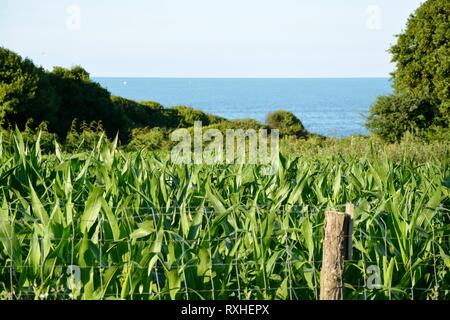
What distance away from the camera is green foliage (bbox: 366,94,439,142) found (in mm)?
14461

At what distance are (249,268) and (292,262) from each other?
275mm

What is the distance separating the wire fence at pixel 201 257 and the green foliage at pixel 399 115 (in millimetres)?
10427

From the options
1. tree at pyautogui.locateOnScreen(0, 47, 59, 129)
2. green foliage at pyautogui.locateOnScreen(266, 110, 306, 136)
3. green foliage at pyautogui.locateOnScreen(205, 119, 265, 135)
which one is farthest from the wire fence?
green foliage at pyautogui.locateOnScreen(266, 110, 306, 136)

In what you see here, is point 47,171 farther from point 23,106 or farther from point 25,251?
point 23,106

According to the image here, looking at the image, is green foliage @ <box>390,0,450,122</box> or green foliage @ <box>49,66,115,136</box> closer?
green foliage @ <box>390,0,450,122</box>

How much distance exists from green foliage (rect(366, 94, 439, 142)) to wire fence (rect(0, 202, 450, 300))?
34.2 ft

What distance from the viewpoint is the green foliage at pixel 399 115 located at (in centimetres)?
1446

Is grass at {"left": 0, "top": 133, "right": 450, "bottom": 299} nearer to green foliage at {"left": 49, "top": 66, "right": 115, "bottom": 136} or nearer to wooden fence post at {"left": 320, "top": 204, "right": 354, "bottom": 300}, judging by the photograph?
wooden fence post at {"left": 320, "top": 204, "right": 354, "bottom": 300}

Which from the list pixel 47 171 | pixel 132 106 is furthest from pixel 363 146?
pixel 132 106

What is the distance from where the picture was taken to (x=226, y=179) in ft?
17.4

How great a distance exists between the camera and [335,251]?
3.56 m

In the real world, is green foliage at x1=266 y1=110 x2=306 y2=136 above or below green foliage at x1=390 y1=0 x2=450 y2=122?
below

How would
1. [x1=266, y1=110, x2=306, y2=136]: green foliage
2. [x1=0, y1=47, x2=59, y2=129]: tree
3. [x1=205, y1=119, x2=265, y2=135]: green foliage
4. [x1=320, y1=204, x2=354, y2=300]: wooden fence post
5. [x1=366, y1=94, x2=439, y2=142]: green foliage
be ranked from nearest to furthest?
[x1=320, y1=204, x2=354, y2=300]: wooden fence post
[x1=366, y1=94, x2=439, y2=142]: green foliage
[x1=0, y1=47, x2=59, y2=129]: tree
[x1=205, y1=119, x2=265, y2=135]: green foliage
[x1=266, y1=110, x2=306, y2=136]: green foliage

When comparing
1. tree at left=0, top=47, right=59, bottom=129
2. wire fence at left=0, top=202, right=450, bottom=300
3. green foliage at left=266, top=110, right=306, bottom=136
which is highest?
Result: tree at left=0, top=47, right=59, bottom=129
